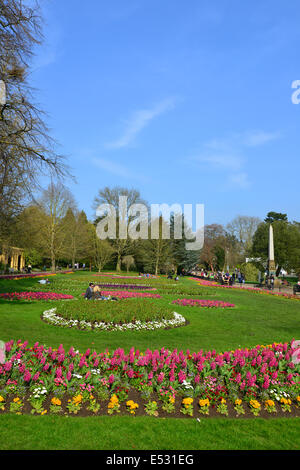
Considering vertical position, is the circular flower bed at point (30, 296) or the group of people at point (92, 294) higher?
the group of people at point (92, 294)

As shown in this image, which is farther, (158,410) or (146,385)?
(146,385)

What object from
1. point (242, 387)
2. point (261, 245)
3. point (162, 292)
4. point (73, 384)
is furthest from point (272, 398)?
point (261, 245)

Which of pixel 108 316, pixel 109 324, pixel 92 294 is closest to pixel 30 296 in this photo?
pixel 92 294

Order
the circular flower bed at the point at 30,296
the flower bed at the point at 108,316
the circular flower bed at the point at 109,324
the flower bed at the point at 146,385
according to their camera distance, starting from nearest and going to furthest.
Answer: the flower bed at the point at 146,385, the circular flower bed at the point at 109,324, the flower bed at the point at 108,316, the circular flower bed at the point at 30,296

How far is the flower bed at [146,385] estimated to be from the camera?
4.62 m

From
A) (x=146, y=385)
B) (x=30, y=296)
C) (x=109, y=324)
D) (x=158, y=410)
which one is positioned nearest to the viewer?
(x=158, y=410)

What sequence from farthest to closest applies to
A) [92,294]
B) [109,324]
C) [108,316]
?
[92,294]
[108,316]
[109,324]

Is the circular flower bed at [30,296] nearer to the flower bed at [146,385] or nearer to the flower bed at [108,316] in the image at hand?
the flower bed at [108,316]

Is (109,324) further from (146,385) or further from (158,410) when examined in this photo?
(158,410)

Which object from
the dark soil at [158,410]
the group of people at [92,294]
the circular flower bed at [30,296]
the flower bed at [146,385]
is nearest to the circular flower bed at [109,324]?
the group of people at [92,294]

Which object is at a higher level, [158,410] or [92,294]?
[92,294]

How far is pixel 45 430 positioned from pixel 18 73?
8973 millimetres

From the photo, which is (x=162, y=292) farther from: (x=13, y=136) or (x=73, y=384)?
(x=73, y=384)

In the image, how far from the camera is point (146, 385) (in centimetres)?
505
